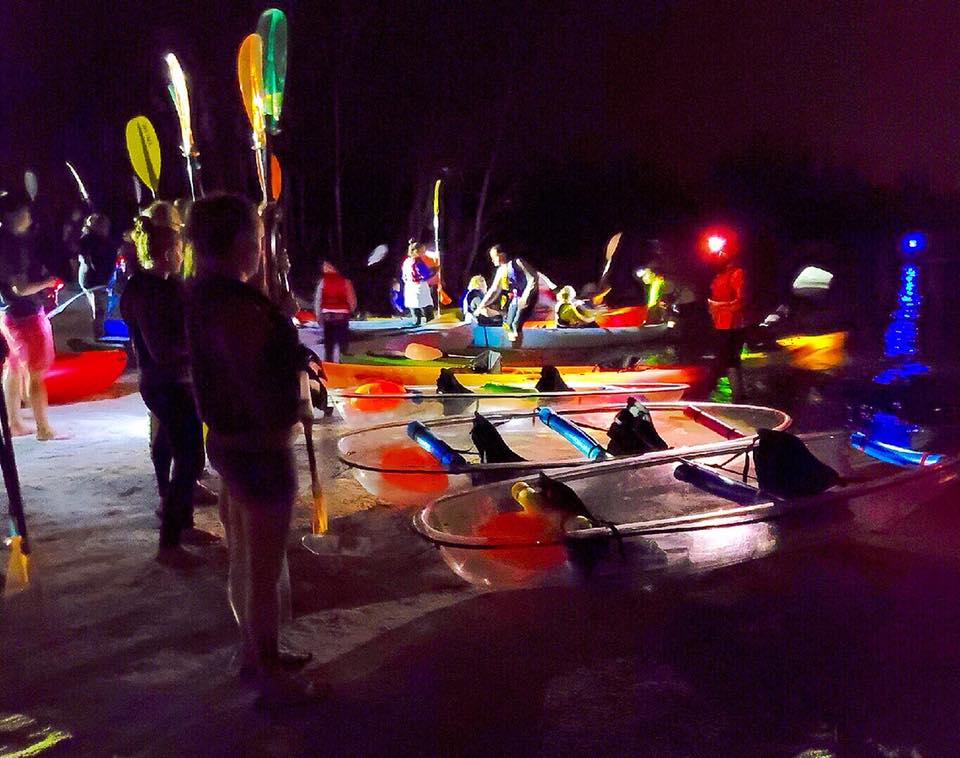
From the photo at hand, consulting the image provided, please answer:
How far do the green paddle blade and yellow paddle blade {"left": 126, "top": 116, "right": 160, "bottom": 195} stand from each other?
1.94 meters

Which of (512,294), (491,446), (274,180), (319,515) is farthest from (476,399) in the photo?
(512,294)

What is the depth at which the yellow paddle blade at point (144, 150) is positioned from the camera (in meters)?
6.17

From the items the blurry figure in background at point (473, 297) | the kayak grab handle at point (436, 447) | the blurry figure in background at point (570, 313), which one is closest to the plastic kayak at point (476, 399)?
the kayak grab handle at point (436, 447)

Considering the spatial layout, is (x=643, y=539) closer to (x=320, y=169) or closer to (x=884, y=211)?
(x=320, y=169)

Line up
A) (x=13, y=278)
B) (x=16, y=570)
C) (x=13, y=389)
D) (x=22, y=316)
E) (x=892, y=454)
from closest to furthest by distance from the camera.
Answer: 1. (x=16, y=570)
2. (x=892, y=454)
3. (x=13, y=278)
4. (x=22, y=316)
5. (x=13, y=389)

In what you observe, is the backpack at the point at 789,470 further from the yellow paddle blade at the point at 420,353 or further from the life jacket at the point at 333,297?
the life jacket at the point at 333,297

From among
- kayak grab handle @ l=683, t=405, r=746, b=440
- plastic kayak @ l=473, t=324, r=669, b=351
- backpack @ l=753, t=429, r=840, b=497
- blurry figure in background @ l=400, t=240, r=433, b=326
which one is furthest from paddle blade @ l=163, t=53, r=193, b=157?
blurry figure in background @ l=400, t=240, r=433, b=326

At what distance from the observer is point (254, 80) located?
4766mm

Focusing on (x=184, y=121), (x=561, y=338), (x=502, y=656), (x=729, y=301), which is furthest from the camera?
(x=561, y=338)

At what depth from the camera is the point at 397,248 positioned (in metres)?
23.9

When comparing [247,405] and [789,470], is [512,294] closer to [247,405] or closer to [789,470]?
[789,470]

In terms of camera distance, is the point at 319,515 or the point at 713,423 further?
the point at 713,423

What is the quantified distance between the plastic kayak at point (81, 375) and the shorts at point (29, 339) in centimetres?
204

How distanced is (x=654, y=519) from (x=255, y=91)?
11.4ft
